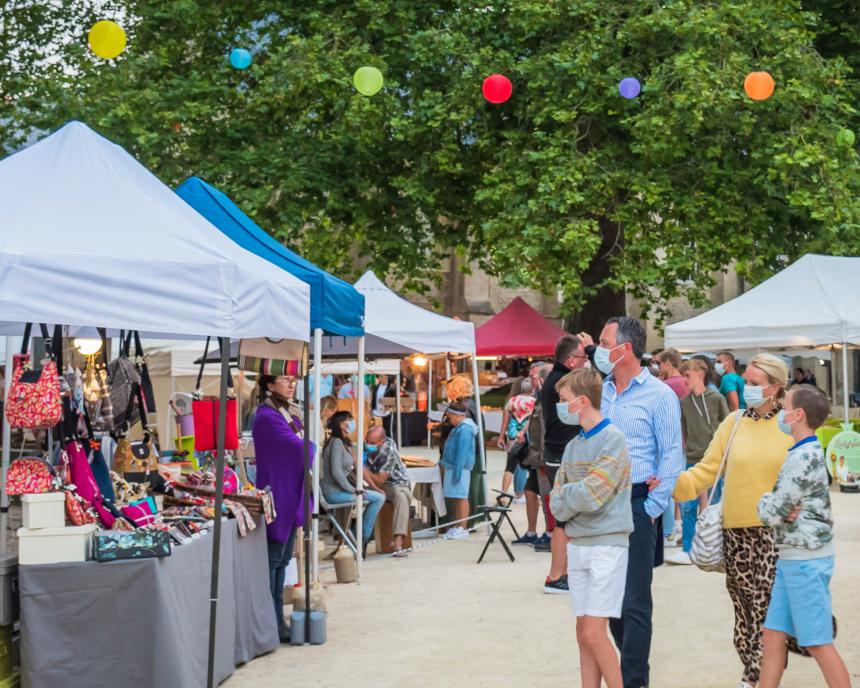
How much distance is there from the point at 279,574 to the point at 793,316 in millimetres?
9541

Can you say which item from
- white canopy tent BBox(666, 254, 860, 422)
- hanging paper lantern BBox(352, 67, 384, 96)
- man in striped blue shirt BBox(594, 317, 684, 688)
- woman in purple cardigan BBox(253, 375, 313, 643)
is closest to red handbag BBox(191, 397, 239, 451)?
woman in purple cardigan BBox(253, 375, 313, 643)

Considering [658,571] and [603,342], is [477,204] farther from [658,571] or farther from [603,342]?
[603,342]

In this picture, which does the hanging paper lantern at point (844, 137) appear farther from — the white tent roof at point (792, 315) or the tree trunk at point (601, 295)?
the tree trunk at point (601, 295)

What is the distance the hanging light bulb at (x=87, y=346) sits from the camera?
8.93m

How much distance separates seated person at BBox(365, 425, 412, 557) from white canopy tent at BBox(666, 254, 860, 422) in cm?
483

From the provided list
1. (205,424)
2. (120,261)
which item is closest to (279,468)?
(205,424)

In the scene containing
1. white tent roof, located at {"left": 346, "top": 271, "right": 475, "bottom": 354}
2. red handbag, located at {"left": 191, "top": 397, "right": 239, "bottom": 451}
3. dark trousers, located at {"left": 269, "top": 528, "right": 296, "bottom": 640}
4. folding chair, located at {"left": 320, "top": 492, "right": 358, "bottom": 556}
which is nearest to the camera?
dark trousers, located at {"left": 269, "top": 528, "right": 296, "bottom": 640}

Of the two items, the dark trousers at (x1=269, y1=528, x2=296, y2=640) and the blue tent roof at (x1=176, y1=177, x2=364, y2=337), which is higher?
the blue tent roof at (x1=176, y1=177, x2=364, y2=337)

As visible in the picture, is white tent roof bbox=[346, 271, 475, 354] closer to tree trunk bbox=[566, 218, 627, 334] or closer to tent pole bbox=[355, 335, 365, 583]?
tent pole bbox=[355, 335, 365, 583]

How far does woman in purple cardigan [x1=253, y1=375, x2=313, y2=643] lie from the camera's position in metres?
8.26

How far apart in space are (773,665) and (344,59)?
1436 cm

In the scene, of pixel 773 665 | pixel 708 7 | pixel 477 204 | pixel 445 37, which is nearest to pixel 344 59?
pixel 445 37

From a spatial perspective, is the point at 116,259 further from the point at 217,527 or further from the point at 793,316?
the point at 793,316

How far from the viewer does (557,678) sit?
7.23m
